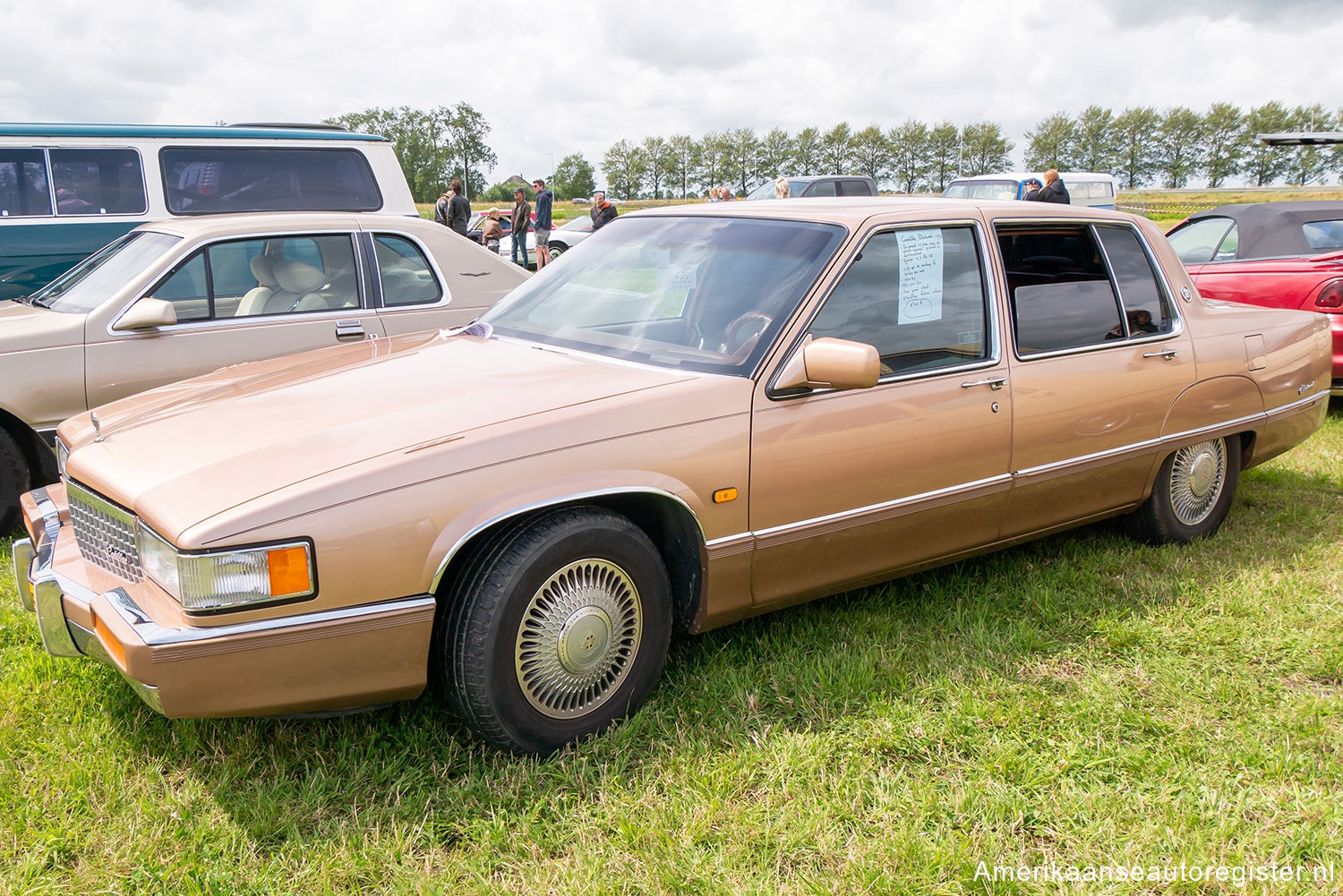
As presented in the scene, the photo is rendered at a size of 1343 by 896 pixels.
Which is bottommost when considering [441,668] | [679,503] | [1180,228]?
[441,668]

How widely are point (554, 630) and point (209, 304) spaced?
331 centimetres

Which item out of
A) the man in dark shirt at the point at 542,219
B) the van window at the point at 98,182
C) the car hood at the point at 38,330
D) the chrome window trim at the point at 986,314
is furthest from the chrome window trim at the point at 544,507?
the man in dark shirt at the point at 542,219

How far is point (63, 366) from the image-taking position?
443 centimetres

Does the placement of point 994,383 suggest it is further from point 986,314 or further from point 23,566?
point 23,566

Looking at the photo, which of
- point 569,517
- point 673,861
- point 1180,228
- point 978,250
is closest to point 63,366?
point 569,517

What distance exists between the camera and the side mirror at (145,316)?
4.56 meters

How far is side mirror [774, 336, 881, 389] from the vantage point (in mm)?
2814

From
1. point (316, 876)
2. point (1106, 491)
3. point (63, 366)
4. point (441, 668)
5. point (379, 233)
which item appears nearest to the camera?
point (316, 876)

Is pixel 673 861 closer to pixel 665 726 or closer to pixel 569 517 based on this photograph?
pixel 665 726

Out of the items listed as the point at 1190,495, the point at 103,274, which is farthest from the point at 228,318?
the point at 1190,495

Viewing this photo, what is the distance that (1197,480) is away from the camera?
14.3 ft

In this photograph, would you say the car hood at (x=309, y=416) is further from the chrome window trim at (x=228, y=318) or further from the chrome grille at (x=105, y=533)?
the chrome window trim at (x=228, y=318)

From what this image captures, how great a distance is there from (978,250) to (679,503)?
1.62 meters

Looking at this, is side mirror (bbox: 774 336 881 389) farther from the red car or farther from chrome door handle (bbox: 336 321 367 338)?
the red car
